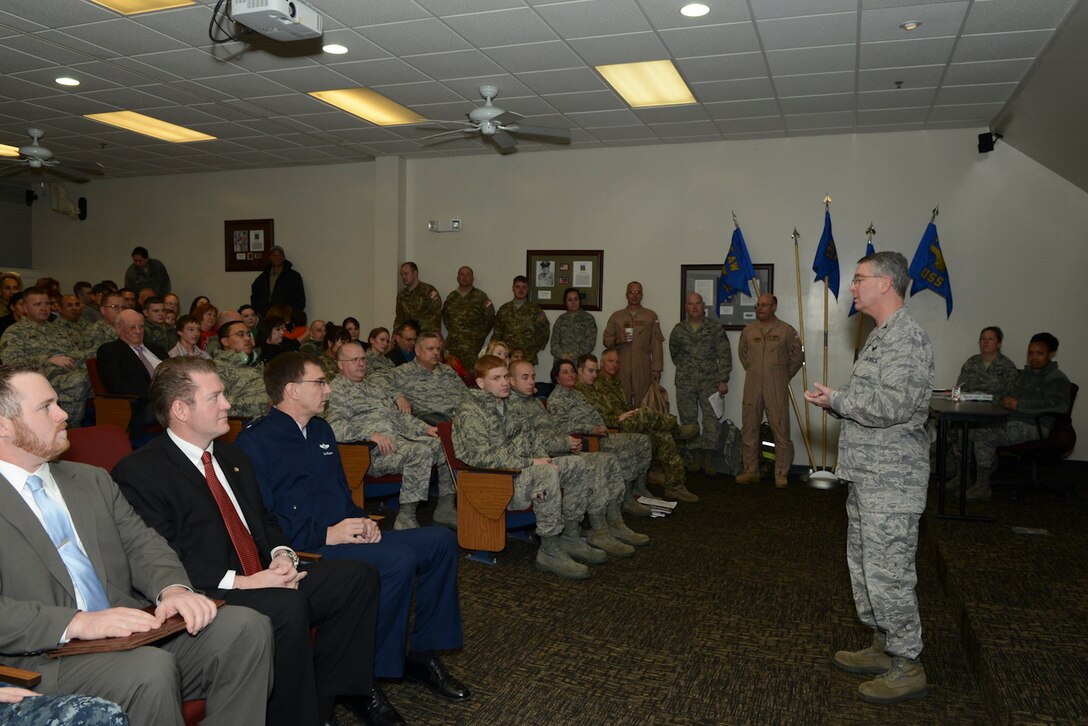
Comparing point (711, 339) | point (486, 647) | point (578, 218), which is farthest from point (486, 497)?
point (578, 218)

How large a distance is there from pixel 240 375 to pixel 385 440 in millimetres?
1450

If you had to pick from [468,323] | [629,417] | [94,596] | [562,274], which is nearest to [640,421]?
[629,417]

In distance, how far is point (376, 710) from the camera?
2.61 metres

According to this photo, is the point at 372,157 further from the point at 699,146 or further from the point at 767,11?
the point at 767,11

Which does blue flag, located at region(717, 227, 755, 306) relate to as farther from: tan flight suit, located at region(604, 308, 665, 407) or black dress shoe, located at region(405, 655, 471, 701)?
black dress shoe, located at region(405, 655, 471, 701)

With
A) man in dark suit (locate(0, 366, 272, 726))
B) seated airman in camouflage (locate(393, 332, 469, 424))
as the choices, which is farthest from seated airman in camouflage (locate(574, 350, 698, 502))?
man in dark suit (locate(0, 366, 272, 726))

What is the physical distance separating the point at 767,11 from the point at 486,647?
378 cm

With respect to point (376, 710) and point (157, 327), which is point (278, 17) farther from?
point (157, 327)

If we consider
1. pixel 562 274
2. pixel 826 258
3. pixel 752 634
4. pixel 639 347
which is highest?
pixel 826 258

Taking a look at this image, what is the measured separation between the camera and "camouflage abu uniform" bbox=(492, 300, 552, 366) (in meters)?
8.34

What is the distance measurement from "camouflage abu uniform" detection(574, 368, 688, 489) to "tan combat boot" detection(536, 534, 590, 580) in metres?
1.53

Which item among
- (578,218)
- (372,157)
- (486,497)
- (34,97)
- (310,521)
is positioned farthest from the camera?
(372,157)

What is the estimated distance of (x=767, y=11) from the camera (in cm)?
469

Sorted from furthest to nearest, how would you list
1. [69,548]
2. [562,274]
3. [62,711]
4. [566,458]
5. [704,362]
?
1. [562,274]
2. [704,362]
3. [566,458]
4. [69,548]
5. [62,711]
